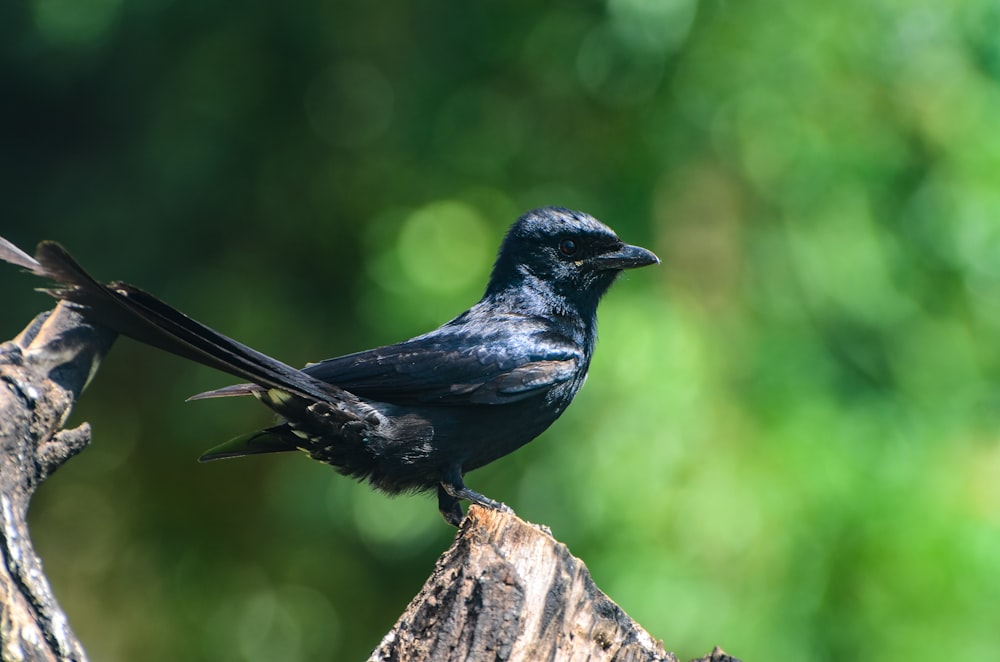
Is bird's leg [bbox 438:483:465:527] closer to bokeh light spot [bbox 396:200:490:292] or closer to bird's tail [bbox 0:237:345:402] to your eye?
bird's tail [bbox 0:237:345:402]

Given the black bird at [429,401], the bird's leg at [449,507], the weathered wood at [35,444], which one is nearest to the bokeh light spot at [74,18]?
the black bird at [429,401]

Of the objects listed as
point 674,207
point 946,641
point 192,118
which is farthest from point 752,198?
point 192,118

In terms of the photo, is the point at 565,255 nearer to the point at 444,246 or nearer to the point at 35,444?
the point at 444,246

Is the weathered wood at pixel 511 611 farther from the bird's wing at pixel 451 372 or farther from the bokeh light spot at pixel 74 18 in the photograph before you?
the bokeh light spot at pixel 74 18

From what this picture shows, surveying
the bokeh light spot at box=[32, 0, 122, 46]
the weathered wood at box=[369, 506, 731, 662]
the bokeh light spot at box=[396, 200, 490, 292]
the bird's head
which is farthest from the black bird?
the bokeh light spot at box=[32, 0, 122, 46]

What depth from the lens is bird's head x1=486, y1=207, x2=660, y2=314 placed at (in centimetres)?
490

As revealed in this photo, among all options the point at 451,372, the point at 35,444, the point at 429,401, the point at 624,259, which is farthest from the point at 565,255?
the point at 35,444

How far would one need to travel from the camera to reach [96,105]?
26.3 ft

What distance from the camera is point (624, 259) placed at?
4.86m

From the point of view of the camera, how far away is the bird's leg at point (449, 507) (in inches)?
179

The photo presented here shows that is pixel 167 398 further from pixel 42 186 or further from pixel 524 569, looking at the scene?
pixel 524 569

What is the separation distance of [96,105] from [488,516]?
20.1 feet

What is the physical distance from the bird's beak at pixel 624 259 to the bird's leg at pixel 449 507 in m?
1.20

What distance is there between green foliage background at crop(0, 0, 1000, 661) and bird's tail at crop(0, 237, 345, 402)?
2377 mm
